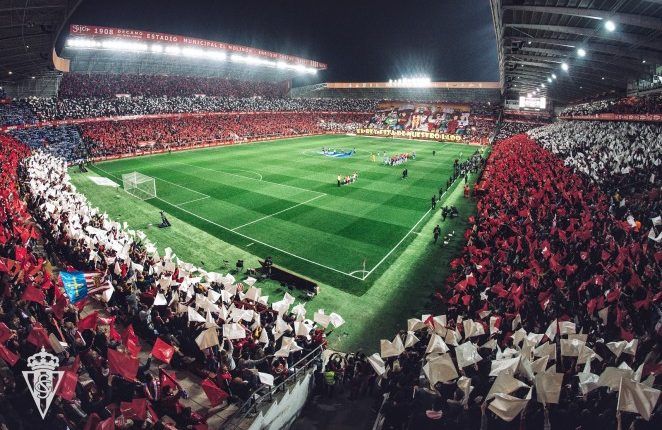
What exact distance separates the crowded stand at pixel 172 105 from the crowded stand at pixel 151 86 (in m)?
1.94

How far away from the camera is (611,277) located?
1066 centimetres

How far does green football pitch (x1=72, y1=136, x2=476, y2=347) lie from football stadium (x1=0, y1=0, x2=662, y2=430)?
184mm

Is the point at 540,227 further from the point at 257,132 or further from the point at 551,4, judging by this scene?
the point at 257,132

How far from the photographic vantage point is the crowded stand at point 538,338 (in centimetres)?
641

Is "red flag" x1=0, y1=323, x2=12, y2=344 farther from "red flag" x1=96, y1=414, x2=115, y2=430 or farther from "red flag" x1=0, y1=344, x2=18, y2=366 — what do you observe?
"red flag" x1=96, y1=414, x2=115, y2=430

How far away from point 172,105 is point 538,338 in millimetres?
64672

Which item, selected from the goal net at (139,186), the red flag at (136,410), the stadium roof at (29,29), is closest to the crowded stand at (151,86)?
the stadium roof at (29,29)

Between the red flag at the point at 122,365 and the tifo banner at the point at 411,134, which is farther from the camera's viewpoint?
the tifo banner at the point at 411,134

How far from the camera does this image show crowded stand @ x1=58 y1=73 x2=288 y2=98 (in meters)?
54.5

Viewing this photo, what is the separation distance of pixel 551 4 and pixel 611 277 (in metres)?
16.4

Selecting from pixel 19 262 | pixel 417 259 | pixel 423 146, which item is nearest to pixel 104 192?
pixel 19 262

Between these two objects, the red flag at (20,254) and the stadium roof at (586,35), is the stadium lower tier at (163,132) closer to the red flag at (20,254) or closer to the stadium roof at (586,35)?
the red flag at (20,254)

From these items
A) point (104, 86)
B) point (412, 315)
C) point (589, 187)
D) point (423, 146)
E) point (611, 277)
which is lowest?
point (412, 315)

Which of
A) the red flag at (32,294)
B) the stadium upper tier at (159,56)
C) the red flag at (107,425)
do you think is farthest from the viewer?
the stadium upper tier at (159,56)
